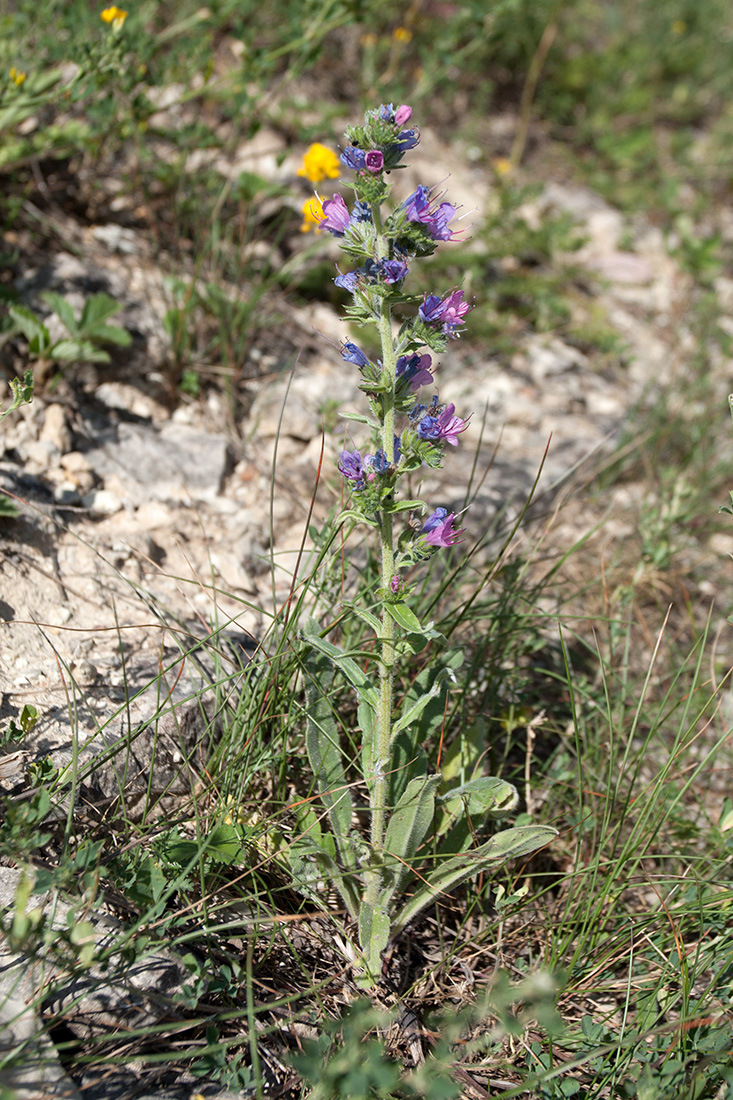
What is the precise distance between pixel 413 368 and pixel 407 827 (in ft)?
3.95

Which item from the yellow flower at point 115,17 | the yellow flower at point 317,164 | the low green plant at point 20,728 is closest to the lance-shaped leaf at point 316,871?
the low green plant at point 20,728

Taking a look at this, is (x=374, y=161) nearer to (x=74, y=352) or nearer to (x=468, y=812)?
(x=468, y=812)

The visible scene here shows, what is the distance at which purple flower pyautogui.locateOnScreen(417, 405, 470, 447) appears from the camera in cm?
197

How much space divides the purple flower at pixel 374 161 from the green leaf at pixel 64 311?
191cm

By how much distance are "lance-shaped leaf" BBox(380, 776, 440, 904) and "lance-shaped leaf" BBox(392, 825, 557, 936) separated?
0.23 feet

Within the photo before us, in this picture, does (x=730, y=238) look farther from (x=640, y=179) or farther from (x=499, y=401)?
(x=499, y=401)

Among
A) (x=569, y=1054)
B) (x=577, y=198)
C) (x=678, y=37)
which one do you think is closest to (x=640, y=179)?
(x=577, y=198)

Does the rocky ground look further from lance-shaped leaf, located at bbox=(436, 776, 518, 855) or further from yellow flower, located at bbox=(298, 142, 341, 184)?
lance-shaped leaf, located at bbox=(436, 776, 518, 855)

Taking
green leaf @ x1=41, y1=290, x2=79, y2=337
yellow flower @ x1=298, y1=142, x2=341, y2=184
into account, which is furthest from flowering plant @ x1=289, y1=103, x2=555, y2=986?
yellow flower @ x1=298, y1=142, x2=341, y2=184

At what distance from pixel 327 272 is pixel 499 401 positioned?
4.00ft

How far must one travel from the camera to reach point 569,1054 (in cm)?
207

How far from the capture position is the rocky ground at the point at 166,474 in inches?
98.0

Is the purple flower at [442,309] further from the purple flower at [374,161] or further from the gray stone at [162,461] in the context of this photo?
the gray stone at [162,461]

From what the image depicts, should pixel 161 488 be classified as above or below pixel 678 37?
below
